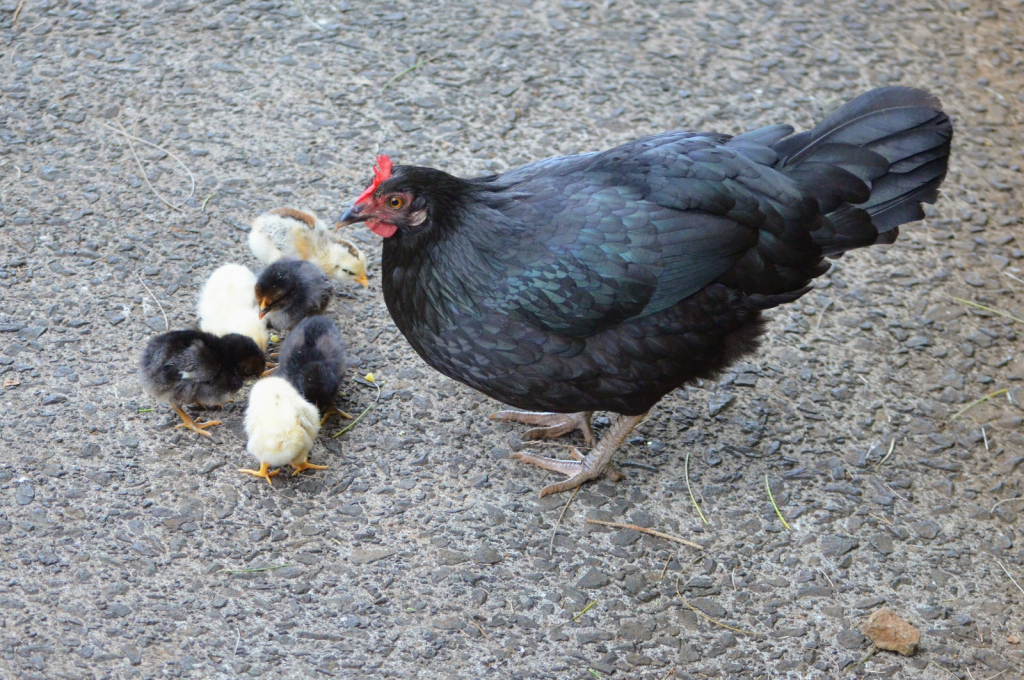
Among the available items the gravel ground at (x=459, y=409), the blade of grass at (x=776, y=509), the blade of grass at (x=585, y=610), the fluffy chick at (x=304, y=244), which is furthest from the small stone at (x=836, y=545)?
the fluffy chick at (x=304, y=244)

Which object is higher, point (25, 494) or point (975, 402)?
point (975, 402)

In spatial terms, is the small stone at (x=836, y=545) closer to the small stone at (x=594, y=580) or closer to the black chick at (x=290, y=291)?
the small stone at (x=594, y=580)

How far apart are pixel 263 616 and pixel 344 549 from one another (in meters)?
0.40

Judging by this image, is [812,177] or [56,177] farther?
[56,177]

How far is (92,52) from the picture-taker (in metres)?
5.57

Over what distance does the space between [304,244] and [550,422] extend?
4.78 ft

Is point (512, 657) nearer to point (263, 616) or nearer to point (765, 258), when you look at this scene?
point (263, 616)

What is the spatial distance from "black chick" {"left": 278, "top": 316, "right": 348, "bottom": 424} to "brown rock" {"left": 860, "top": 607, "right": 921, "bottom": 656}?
2.33 m

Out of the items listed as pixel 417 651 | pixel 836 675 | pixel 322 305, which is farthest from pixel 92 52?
pixel 836 675

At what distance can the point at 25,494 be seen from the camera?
3561 millimetres

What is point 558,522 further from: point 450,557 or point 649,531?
point 450,557

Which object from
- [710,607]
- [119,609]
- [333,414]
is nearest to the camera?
[119,609]

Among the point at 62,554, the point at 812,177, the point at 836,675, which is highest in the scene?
the point at 812,177

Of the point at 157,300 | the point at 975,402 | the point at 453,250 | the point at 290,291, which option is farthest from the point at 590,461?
the point at 157,300
